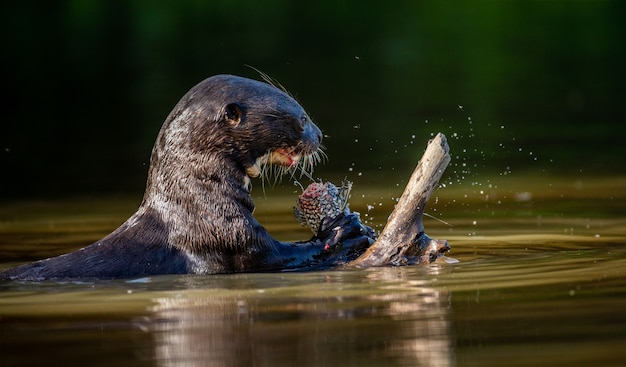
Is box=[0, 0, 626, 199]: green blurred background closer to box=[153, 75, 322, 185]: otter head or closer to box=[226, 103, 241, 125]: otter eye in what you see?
box=[153, 75, 322, 185]: otter head

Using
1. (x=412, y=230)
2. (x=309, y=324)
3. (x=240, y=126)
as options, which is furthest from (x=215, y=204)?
(x=309, y=324)

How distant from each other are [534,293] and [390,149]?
25.9ft

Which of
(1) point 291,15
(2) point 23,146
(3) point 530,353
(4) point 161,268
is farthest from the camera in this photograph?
(1) point 291,15

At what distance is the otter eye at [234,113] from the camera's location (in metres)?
8.36

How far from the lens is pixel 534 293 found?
6844 mm

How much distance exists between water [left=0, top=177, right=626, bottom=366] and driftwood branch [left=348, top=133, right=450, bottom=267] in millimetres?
113

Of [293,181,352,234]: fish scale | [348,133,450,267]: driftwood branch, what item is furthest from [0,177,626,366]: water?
[293,181,352,234]: fish scale

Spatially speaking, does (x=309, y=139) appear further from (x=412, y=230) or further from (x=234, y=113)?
(x=412, y=230)

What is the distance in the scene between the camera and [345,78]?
22375mm

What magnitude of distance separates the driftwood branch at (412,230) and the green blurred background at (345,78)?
14.5ft

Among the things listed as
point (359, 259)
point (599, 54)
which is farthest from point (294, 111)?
point (599, 54)

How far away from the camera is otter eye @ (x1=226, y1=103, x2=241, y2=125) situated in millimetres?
8359

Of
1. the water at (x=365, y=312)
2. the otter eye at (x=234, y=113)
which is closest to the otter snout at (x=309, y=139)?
the otter eye at (x=234, y=113)

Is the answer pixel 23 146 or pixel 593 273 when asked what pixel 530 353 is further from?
pixel 23 146
